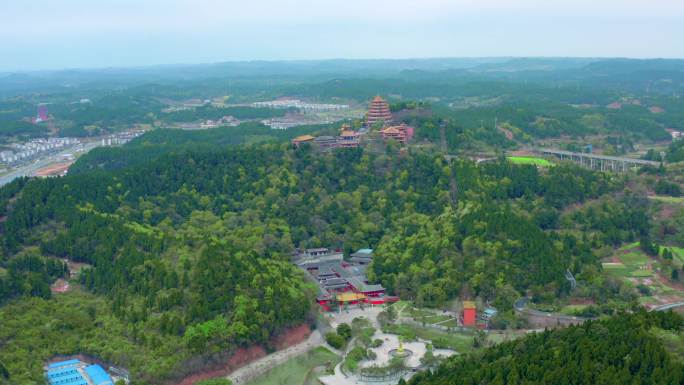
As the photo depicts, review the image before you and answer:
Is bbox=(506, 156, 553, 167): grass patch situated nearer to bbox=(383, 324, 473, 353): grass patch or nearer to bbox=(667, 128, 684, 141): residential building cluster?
bbox=(383, 324, 473, 353): grass patch

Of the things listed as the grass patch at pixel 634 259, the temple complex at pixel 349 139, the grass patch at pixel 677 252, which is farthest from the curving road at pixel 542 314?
the temple complex at pixel 349 139

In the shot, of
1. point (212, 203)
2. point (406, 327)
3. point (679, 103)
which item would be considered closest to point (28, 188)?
point (212, 203)

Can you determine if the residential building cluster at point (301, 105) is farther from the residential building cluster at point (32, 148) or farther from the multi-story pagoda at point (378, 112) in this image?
the multi-story pagoda at point (378, 112)

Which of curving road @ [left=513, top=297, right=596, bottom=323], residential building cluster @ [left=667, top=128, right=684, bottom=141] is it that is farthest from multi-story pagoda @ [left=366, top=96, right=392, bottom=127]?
residential building cluster @ [left=667, top=128, right=684, bottom=141]

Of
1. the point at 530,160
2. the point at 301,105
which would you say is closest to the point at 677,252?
the point at 530,160

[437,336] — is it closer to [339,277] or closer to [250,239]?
[339,277]
